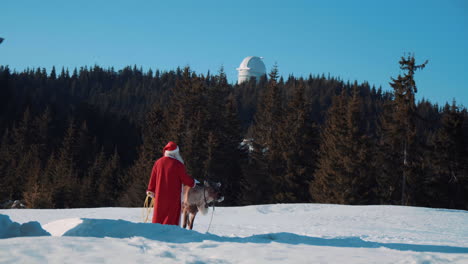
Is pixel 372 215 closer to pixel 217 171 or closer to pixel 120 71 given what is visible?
pixel 217 171

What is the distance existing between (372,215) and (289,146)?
884 inches

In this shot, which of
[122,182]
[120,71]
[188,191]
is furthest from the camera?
[120,71]

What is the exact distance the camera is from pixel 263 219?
1319 centimetres

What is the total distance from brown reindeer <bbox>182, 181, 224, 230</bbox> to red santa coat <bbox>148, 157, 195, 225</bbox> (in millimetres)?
391

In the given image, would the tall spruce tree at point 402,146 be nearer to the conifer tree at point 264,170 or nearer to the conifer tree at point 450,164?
the conifer tree at point 450,164

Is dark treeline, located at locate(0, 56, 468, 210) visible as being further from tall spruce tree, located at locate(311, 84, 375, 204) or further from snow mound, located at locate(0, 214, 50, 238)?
snow mound, located at locate(0, 214, 50, 238)

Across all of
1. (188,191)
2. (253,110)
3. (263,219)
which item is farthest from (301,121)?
(253,110)

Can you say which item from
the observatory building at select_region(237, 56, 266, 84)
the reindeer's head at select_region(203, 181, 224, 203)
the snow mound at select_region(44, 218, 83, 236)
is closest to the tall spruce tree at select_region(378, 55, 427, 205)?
the reindeer's head at select_region(203, 181, 224, 203)

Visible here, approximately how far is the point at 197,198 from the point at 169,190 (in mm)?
730

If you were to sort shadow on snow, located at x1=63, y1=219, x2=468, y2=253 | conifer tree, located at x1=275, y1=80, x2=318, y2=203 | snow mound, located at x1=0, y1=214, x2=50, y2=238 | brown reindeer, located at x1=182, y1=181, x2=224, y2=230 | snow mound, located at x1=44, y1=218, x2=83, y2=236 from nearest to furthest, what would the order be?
shadow on snow, located at x1=63, y1=219, x2=468, y2=253, snow mound, located at x1=0, y1=214, x2=50, y2=238, snow mound, located at x1=44, y1=218, x2=83, y2=236, brown reindeer, located at x1=182, y1=181, x2=224, y2=230, conifer tree, located at x1=275, y1=80, x2=318, y2=203

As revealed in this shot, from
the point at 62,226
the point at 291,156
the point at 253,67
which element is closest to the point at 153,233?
the point at 62,226

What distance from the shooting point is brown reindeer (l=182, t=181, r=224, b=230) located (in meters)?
8.01

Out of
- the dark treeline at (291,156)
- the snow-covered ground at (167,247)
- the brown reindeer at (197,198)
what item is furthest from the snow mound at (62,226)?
the dark treeline at (291,156)

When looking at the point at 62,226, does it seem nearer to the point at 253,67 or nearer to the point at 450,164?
the point at 450,164
